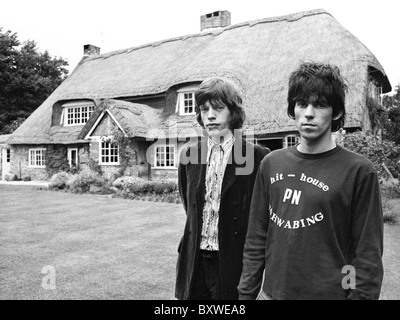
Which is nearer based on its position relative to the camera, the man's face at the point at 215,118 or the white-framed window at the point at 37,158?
the man's face at the point at 215,118

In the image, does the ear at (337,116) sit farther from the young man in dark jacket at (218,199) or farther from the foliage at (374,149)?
the foliage at (374,149)

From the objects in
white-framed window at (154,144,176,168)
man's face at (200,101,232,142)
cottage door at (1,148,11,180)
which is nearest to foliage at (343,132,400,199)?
white-framed window at (154,144,176,168)

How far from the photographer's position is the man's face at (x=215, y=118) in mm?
2596

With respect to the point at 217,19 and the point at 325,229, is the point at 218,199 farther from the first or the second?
the point at 217,19

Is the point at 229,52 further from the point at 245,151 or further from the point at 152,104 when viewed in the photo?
the point at 245,151

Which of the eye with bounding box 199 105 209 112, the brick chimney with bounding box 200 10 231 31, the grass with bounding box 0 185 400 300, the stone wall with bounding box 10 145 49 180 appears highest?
the brick chimney with bounding box 200 10 231 31

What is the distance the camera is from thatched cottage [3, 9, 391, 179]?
1681 centimetres

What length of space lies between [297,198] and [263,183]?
0.86 feet

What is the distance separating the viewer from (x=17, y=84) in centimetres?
3831

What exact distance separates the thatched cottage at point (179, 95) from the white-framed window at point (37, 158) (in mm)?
63

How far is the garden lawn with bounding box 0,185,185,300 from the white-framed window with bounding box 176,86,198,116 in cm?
793

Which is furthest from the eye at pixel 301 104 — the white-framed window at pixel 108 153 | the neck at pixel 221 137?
the white-framed window at pixel 108 153

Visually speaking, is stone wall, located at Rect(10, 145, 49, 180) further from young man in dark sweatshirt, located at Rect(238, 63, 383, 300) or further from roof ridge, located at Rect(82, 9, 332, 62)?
young man in dark sweatshirt, located at Rect(238, 63, 383, 300)

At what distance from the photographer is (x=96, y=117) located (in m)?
19.2
